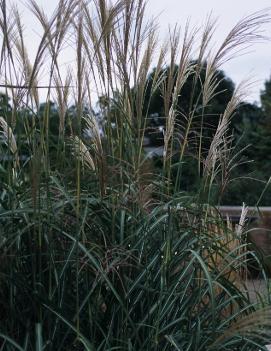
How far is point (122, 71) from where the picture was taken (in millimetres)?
3859

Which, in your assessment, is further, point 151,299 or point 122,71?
point 122,71

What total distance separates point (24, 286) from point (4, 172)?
59cm

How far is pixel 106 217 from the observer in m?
3.68

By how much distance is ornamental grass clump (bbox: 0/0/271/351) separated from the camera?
11.3ft

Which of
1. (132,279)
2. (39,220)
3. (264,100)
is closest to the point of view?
(39,220)

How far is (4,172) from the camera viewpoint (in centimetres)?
372

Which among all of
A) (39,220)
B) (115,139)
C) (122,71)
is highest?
(122,71)

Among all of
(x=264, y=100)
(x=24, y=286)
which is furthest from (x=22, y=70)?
(x=264, y=100)

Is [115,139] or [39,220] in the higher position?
[115,139]

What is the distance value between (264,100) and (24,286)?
17015 mm

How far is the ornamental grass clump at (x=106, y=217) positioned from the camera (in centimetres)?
344

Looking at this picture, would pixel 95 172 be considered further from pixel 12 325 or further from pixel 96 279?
pixel 12 325

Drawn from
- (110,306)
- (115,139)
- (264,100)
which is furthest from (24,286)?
(264,100)

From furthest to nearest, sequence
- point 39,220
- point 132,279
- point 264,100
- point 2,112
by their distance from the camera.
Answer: point 264,100 < point 2,112 < point 132,279 < point 39,220
